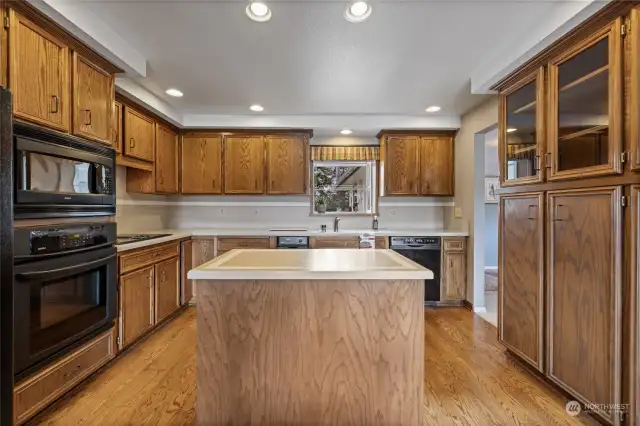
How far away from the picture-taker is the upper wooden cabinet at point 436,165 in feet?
14.0

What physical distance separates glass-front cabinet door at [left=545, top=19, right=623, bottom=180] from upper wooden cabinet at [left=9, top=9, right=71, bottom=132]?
3.09 meters

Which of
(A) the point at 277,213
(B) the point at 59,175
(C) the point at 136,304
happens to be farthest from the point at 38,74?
(A) the point at 277,213

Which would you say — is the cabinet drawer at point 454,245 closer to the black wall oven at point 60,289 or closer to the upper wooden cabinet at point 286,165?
the upper wooden cabinet at point 286,165

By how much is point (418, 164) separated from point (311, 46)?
8.06 ft

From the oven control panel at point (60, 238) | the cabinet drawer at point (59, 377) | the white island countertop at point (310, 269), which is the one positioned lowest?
the cabinet drawer at point (59, 377)

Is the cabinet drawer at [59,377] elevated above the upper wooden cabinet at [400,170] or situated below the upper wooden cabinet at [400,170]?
below

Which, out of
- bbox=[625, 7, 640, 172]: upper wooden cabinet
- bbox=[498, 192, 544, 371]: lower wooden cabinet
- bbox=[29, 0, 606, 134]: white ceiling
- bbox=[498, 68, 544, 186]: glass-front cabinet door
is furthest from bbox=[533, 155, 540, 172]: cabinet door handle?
bbox=[29, 0, 606, 134]: white ceiling

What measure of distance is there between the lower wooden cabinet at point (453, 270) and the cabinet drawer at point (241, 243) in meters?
2.22

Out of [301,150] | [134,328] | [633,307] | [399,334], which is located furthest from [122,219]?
[633,307]

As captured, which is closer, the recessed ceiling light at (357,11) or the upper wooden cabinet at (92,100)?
the recessed ceiling light at (357,11)

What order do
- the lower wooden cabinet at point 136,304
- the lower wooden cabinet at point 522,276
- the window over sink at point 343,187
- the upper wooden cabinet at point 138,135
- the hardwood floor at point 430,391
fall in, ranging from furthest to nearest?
the window over sink at point 343,187 → the upper wooden cabinet at point 138,135 → the lower wooden cabinet at point 136,304 → the lower wooden cabinet at point 522,276 → the hardwood floor at point 430,391

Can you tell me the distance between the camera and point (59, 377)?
Answer: 1910 millimetres

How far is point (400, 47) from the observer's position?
7.66 feet

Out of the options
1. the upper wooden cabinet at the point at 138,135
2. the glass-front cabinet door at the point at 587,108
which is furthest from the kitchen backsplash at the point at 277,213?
the glass-front cabinet door at the point at 587,108
